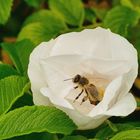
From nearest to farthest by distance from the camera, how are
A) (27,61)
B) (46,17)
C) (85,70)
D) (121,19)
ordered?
1. (85,70)
2. (27,61)
3. (121,19)
4. (46,17)

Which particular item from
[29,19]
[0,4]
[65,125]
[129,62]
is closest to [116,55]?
[129,62]

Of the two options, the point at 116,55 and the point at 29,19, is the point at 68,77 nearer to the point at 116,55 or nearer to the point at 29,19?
the point at 116,55

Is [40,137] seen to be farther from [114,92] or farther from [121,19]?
[121,19]

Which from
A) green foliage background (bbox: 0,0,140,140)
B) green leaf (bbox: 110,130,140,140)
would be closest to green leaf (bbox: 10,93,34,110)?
green foliage background (bbox: 0,0,140,140)

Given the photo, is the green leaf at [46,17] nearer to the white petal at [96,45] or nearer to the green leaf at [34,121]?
the white petal at [96,45]

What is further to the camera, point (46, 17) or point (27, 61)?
point (46, 17)

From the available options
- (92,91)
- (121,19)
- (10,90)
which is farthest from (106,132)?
(121,19)
